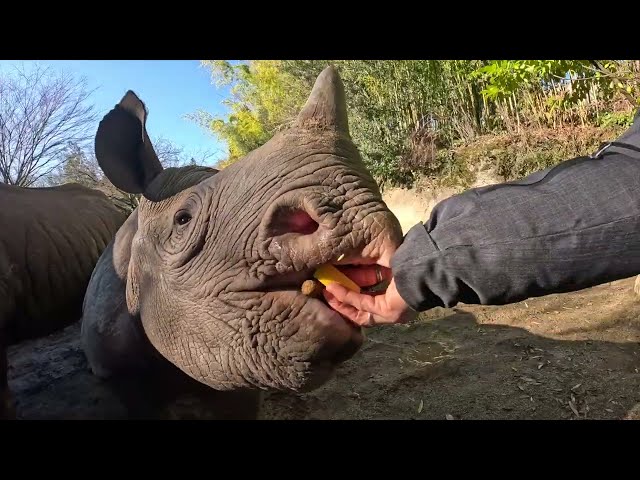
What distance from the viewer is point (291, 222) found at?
6.56ft

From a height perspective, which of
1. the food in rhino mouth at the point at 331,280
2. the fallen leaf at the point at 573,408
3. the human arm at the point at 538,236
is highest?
the human arm at the point at 538,236

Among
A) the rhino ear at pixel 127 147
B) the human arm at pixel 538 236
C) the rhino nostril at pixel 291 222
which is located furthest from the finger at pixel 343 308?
the rhino ear at pixel 127 147

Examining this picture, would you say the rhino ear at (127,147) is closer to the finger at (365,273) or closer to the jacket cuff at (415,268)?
the finger at (365,273)

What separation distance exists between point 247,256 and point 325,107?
2.16 feet

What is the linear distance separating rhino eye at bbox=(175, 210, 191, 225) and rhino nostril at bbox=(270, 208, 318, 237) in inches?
27.0

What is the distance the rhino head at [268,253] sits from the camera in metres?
1.85

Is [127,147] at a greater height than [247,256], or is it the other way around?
[127,147]

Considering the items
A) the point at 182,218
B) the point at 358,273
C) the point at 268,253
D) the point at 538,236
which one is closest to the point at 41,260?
the point at 182,218

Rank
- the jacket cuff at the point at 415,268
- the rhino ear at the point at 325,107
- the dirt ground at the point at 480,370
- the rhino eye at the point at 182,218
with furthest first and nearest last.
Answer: the dirt ground at the point at 480,370 < the rhino eye at the point at 182,218 < the rhino ear at the point at 325,107 < the jacket cuff at the point at 415,268

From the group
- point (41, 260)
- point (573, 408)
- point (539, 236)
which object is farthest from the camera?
point (573, 408)

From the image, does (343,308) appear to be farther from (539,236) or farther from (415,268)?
(539,236)

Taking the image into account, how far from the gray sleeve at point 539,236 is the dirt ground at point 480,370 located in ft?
7.81

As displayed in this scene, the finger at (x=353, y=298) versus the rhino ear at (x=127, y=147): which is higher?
the rhino ear at (x=127, y=147)

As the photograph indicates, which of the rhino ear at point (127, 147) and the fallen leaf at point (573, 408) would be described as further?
the fallen leaf at point (573, 408)
